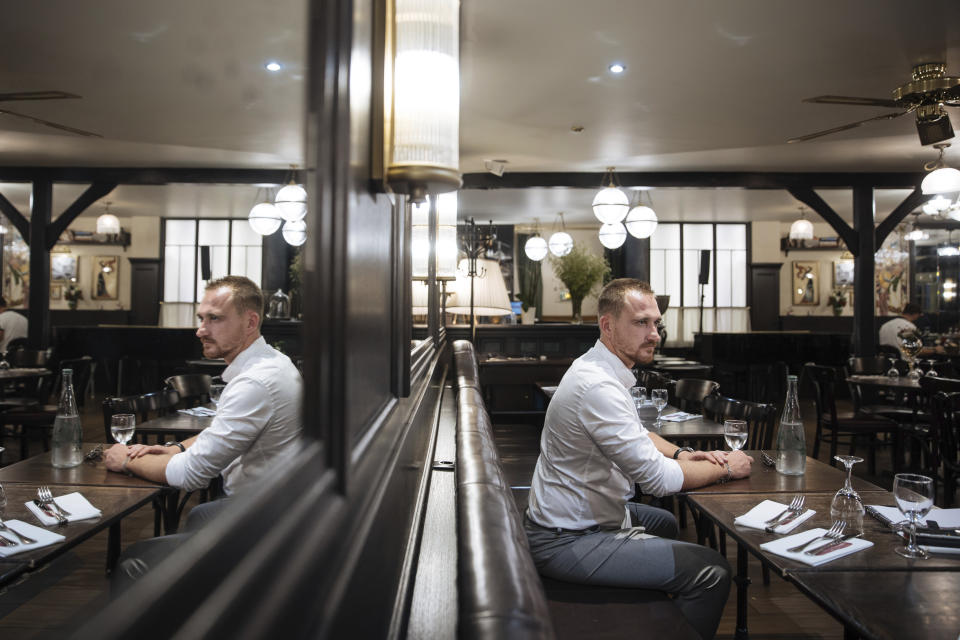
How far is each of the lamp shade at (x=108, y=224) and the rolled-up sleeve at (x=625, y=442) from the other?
5.51 ft

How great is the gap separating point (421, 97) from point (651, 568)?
59.0 inches

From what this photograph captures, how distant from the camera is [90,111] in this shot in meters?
0.34

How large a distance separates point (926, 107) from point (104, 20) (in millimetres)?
5783

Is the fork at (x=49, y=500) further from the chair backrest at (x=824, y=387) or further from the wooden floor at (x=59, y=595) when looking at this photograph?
the chair backrest at (x=824, y=387)

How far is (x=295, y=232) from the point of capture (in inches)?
23.0

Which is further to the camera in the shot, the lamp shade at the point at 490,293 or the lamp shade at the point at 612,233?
the lamp shade at the point at 612,233

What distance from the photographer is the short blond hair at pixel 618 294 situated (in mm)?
2471

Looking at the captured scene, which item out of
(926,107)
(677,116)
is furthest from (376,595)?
(677,116)

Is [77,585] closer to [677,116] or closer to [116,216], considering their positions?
[116,216]

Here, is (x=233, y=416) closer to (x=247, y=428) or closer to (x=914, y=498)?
(x=247, y=428)

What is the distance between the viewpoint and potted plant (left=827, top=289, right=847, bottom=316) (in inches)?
541

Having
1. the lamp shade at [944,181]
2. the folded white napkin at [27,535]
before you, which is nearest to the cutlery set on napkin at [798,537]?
the folded white napkin at [27,535]

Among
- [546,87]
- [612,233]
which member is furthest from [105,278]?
[612,233]

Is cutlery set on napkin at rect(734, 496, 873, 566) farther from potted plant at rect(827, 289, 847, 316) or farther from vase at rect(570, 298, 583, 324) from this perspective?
potted plant at rect(827, 289, 847, 316)
